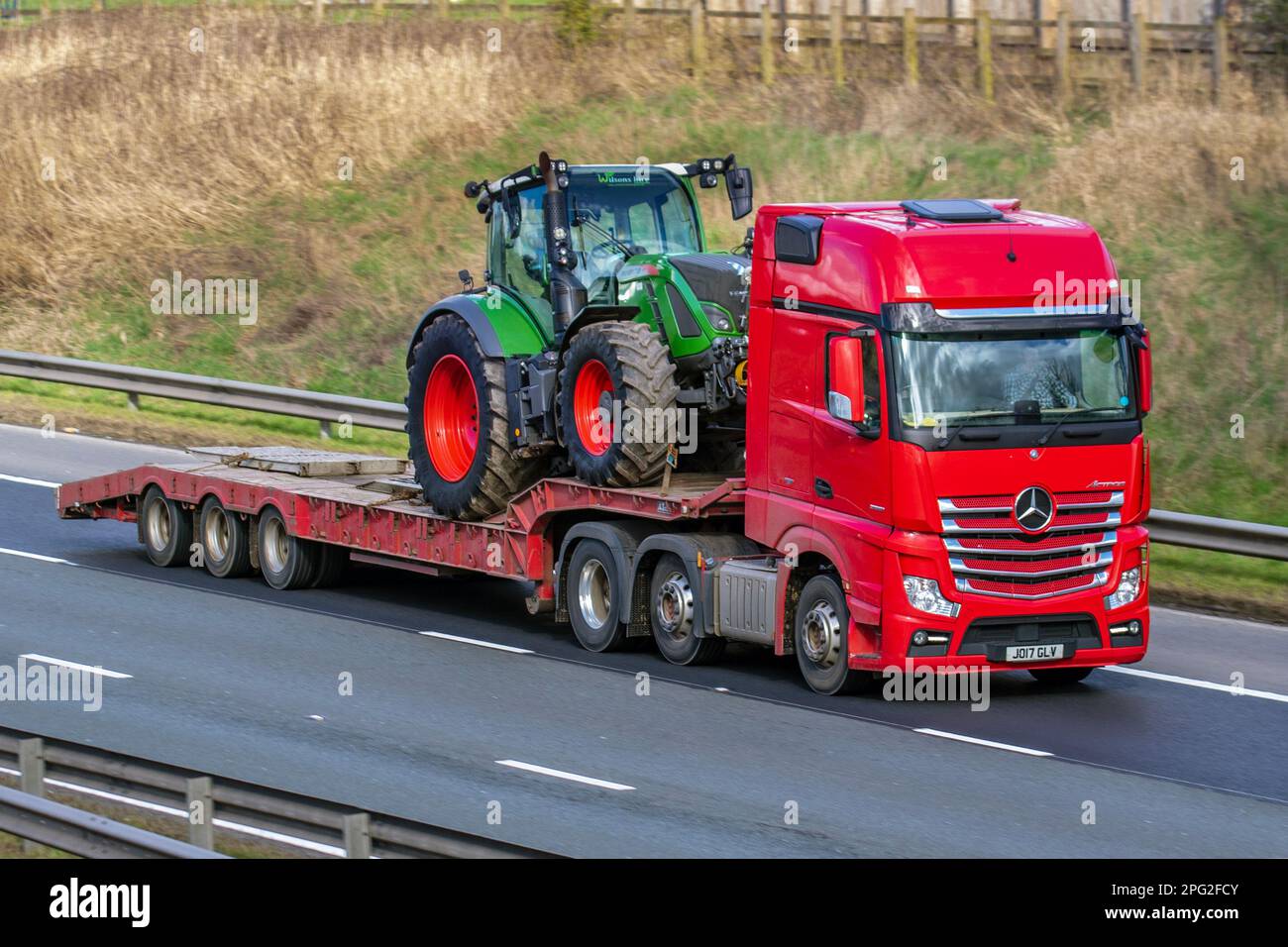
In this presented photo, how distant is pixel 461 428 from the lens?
1686cm

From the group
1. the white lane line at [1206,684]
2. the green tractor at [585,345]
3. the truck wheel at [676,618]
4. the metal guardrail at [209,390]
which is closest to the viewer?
the white lane line at [1206,684]

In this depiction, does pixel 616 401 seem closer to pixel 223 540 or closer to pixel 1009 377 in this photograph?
pixel 1009 377

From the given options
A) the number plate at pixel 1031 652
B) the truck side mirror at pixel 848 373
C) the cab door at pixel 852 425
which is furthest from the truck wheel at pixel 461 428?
the number plate at pixel 1031 652

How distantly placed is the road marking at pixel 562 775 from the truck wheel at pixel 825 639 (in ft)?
8.05

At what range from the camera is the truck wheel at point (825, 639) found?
44.7 feet

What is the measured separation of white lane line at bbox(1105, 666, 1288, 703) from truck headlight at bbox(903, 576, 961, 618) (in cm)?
241

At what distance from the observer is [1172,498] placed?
20234mm

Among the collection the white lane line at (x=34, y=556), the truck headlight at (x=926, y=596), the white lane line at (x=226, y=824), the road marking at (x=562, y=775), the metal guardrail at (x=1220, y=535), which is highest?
the truck headlight at (x=926, y=596)

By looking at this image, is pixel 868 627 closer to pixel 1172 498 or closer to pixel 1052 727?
pixel 1052 727

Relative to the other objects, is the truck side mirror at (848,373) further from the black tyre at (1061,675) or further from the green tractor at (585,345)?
the black tyre at (1061,675)

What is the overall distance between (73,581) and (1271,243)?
1393 cm

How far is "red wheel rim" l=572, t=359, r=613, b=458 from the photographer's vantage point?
15.1 m
